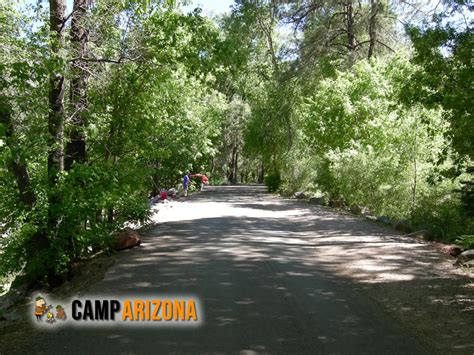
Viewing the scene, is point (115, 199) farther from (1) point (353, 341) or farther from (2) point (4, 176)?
(1) point (353, 341)

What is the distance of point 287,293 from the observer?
7332 millimetres

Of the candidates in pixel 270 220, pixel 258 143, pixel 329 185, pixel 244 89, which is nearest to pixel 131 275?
pixel 270 220

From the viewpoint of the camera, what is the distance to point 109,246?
10.6 m

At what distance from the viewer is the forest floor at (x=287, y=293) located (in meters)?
5.35

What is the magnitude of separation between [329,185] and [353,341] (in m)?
18.3

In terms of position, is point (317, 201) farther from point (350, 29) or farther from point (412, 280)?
point (412, 280)

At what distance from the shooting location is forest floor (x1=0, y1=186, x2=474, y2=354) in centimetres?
535

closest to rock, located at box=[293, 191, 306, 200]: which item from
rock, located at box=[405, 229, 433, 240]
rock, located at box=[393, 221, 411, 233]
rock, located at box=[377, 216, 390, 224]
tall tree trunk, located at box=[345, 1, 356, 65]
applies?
tall tree trunk, located at box=[345, 1, 356, 65]

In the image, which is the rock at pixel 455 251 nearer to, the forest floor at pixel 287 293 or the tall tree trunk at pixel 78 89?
the forest floor at pixel 287 293

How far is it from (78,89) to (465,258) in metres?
8.98

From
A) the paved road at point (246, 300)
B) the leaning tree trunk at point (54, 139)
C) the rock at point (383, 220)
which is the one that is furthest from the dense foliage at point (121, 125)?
the paved road at point (246, 300)

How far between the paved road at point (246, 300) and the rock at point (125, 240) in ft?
1.13

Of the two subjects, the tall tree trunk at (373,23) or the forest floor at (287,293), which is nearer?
the forest floor at (287,293)

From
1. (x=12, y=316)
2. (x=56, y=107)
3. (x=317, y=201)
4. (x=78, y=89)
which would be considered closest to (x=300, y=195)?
(x=317, y=201)
